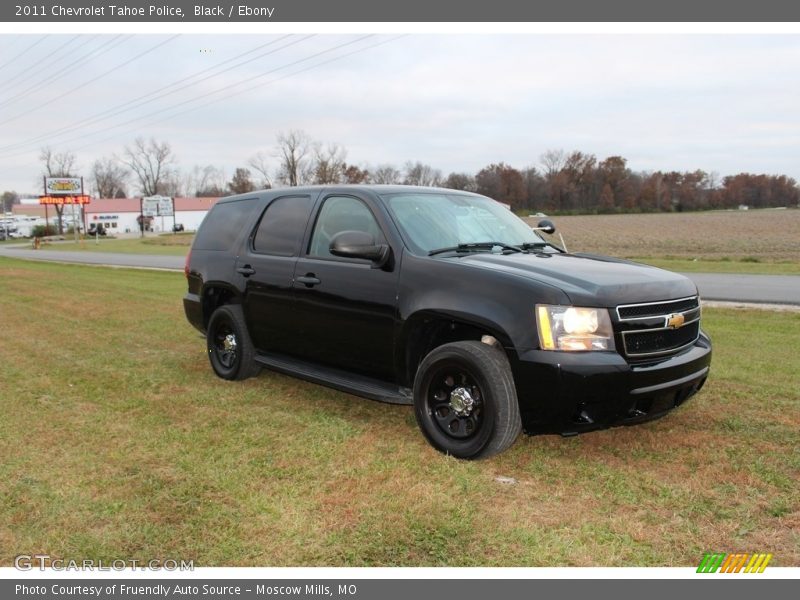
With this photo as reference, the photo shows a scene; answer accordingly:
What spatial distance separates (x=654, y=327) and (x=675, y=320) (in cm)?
22

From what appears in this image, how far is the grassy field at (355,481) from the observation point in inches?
123

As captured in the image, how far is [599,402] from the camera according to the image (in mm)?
3787

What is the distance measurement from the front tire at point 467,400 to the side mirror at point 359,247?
80 cm

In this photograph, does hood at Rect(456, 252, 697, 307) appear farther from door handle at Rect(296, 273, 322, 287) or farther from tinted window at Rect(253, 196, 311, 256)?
tinted window at Rect(253, 196, 311, 256)

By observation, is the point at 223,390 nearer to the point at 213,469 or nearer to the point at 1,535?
the point at 213,469

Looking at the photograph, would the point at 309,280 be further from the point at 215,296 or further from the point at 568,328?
the point at 568,328

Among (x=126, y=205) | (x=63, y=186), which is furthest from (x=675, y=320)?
(x=126, y=205)

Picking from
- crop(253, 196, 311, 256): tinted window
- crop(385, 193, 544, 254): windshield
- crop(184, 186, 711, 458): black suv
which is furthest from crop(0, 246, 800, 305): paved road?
crop(253, 196, 311, 256): tinted window

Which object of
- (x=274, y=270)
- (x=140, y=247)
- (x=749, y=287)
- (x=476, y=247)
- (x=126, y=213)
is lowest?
(x=140, y=247)

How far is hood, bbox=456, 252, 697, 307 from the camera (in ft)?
12.7

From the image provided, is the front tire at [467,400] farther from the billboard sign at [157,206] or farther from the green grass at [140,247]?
the billboard sign at [157,206]

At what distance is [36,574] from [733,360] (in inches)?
253

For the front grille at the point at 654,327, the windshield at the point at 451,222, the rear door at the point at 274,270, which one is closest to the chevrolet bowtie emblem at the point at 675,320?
the front grille at the point at 654,327

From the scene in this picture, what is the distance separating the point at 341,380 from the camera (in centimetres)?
494
